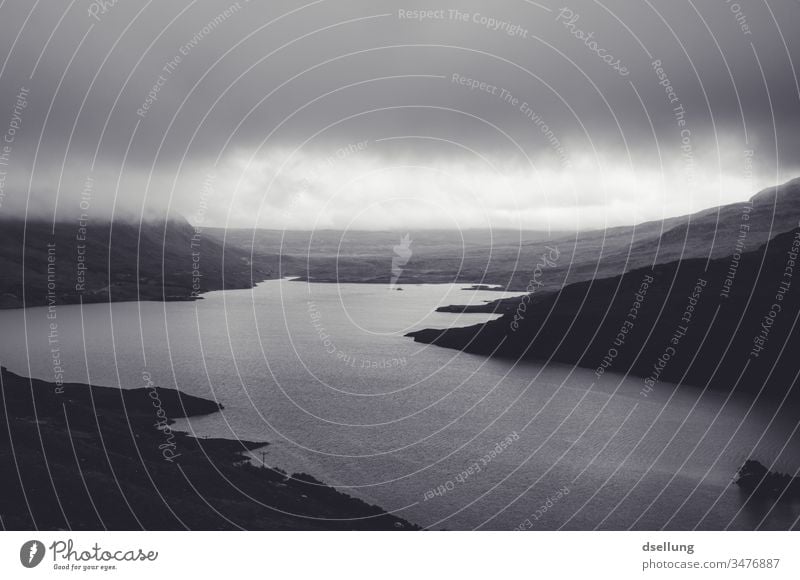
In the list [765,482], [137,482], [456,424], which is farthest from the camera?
[456,424]

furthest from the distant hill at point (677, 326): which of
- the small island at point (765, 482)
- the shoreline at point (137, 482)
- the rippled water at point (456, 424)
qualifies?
the shoreline at point (137, 482)

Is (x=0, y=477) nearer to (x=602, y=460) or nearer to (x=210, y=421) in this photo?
(x=210, y=421)

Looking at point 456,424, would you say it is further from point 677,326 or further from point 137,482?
point 677,326

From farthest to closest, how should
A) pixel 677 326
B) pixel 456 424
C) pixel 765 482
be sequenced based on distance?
pixel 677 326, pixel 456 424, pixel 765 482

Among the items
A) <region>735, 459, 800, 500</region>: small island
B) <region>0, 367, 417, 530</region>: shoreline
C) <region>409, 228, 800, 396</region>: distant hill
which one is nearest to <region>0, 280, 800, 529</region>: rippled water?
<region>735, 459, 800, 500</region>: small island

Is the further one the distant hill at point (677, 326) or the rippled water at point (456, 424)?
the distant hill at point (677, 326)

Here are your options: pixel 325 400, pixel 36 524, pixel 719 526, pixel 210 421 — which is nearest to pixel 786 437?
pixel 719 526

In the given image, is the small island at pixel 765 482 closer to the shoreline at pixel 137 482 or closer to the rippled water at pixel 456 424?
the rippled water at pixel 456 424

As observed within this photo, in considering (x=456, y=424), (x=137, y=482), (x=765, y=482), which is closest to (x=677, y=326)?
(x=456, y=424)
